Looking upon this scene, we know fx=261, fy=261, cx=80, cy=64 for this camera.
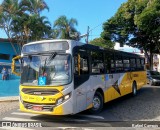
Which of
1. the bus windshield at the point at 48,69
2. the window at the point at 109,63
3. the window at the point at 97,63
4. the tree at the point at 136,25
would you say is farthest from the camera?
the tree at the point at 136,25

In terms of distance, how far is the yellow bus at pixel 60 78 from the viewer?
27.3 ft

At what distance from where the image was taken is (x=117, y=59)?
41.3 ft

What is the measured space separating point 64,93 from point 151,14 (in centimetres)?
1676

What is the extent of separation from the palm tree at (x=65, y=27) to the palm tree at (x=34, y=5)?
11.2 feet

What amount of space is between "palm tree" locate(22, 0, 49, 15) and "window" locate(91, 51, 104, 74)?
85.6ft

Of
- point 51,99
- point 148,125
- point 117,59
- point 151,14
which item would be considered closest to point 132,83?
point 117,59

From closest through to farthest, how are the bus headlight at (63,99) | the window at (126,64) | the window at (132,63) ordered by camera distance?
the bus headlight at (63,99)
the window at (126,64)
the window at (132,63)

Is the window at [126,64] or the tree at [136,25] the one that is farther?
the tree at [136,25]

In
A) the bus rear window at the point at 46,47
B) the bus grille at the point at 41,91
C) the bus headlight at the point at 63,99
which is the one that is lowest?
the bus headlight at the point at 63,99

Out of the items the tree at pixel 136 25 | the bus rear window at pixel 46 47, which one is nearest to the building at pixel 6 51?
the tree at pixel 136 25

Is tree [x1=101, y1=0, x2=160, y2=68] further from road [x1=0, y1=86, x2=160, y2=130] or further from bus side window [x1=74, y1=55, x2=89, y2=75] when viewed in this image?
bus side window [x1=74, y1=55, x2=89, y2=75]

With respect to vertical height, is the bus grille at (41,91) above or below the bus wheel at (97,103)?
above

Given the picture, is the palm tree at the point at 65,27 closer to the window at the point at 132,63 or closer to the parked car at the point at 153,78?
the parked car at the point at 153,78

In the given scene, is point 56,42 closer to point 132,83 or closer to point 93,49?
point 93,49
